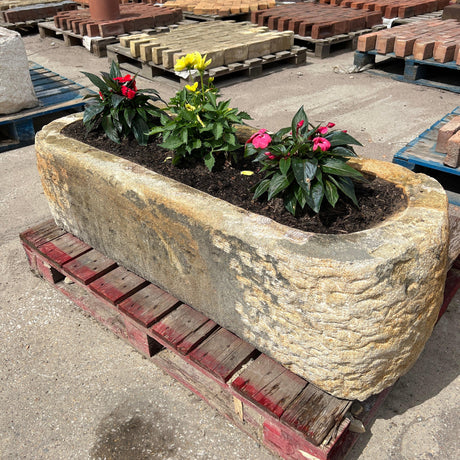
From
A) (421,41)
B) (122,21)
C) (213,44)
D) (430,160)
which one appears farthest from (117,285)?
(122,21)

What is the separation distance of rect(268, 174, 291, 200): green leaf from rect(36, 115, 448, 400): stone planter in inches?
5.6

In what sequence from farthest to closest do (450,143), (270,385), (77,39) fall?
1. (77,39)
2. (450,143)
3. (270,385)

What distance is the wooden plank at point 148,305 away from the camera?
7.41 feet

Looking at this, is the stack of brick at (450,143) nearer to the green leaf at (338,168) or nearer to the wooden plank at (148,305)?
the green leaf at (338,168)

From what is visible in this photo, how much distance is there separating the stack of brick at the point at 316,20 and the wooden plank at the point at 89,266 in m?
5.79

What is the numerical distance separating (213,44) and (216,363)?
16.9 feet

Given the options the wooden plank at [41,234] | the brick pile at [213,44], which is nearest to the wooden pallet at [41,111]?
the brick pile at [213,44]

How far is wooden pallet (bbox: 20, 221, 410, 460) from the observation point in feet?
5.94

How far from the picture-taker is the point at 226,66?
608 cm

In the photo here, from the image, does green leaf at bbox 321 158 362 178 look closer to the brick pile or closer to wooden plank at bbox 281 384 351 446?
wooden plank at bbox 281 384 351 446

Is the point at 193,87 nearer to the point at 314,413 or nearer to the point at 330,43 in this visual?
the point at 314,413

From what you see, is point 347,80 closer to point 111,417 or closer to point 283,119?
point 283,119

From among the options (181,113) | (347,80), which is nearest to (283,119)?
(347,80)

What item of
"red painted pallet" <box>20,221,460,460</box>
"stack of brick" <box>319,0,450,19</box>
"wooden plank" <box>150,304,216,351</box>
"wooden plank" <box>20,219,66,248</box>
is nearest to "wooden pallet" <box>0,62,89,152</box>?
"wooden plank" <box>20,219,66,248</box>
